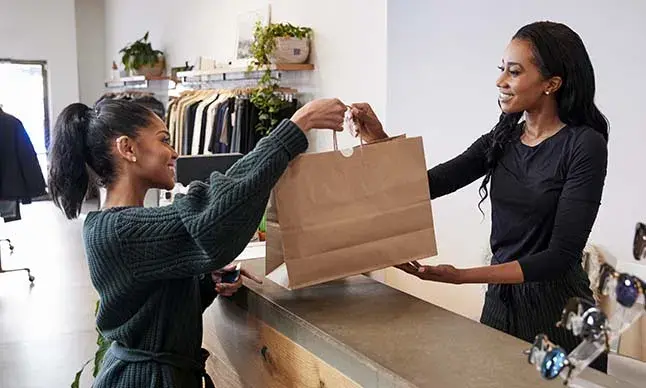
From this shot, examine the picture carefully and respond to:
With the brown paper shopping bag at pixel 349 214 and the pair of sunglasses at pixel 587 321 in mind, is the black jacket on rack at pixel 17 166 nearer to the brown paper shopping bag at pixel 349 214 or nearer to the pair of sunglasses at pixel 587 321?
the brown paper shopping bag at pixel 349 214

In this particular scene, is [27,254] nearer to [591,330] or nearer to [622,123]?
[622,123]

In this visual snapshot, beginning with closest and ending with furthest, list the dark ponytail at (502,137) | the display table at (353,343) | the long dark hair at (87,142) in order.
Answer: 1. the display table at (353,343)
2. the long dark hair at (87,142)
3. the dark ponytail at (502,137)

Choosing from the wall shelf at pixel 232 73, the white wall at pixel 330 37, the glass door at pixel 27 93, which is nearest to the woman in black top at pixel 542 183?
the white wall at pixel 330 37

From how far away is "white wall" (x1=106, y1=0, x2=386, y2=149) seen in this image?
437cm

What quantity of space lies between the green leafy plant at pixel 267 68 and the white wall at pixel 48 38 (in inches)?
227

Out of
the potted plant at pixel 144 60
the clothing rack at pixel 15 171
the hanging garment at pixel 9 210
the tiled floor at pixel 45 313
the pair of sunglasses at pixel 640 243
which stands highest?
the potted plant at pixel 144 60

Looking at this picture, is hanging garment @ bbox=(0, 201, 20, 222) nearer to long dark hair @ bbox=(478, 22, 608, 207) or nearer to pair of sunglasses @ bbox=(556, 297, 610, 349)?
long dark hair @ bbox=(478, 22, 608, 207)

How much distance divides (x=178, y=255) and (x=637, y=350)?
6.74ft

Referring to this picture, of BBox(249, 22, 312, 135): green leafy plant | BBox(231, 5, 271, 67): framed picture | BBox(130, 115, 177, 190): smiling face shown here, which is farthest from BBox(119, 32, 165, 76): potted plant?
BBox(130, 115, 177, 190): smiling face

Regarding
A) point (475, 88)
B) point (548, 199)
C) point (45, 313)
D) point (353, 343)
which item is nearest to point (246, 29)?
point (45, 313)

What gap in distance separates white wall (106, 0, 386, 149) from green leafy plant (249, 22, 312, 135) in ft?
0.65

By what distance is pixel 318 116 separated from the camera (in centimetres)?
133

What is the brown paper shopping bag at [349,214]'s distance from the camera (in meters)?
1.31

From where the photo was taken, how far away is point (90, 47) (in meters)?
10.5
